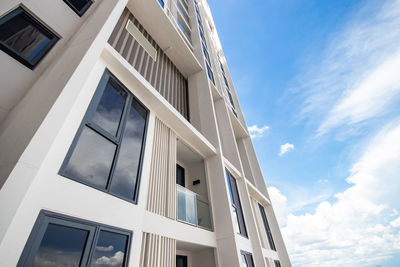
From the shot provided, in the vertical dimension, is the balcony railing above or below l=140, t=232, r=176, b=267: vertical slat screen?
above

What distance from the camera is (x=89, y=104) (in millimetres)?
3182

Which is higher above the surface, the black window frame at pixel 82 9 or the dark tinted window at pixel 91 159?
the black window frame at pixel 82 9

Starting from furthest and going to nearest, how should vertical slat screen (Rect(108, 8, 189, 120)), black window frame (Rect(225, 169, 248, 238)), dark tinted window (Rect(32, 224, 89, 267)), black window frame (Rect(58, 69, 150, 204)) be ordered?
black window frame (Rect(225, 169, 248, 238))
vertical slat screen (Rect(108, 8, 189, 120))
black window frame (Rect(58, 69, 150, 204))
dark tinted window (Rect(32, 224, 89, 267))

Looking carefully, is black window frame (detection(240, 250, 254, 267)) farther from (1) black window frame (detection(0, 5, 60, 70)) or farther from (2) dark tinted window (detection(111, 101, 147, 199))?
(1) black window frame (detection(0, 5, 60, 70))

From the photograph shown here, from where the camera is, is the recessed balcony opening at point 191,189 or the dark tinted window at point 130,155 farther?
the recessed balcony opening at point 191,189

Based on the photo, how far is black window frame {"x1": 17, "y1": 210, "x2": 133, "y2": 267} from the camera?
184 cm

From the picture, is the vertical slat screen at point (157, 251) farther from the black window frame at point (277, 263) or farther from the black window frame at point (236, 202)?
the black window frame at point (277, 263)

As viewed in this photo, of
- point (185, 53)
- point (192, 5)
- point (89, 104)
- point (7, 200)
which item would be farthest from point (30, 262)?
point (192, 5)

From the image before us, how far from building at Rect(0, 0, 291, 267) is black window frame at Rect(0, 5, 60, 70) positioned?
18 millimetres

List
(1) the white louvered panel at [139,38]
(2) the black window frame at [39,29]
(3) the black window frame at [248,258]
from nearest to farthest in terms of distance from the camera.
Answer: (2) the black window frame at [39,29] < (3) the black window frame at [248,258] < (1) the white louvered panel at [139,38]

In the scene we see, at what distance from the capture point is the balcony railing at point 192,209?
16.3 ft

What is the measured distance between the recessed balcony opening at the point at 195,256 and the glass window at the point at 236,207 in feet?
5.37

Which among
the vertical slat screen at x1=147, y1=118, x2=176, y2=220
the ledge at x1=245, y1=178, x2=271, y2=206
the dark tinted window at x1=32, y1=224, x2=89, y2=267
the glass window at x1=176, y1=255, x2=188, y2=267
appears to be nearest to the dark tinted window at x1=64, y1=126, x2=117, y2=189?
the dark tinted window at x1=32, y1=224, x2=89, y2=267

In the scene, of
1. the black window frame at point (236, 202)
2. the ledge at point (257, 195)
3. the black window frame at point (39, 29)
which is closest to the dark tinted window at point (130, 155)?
the black window frame at point (39, 29)
